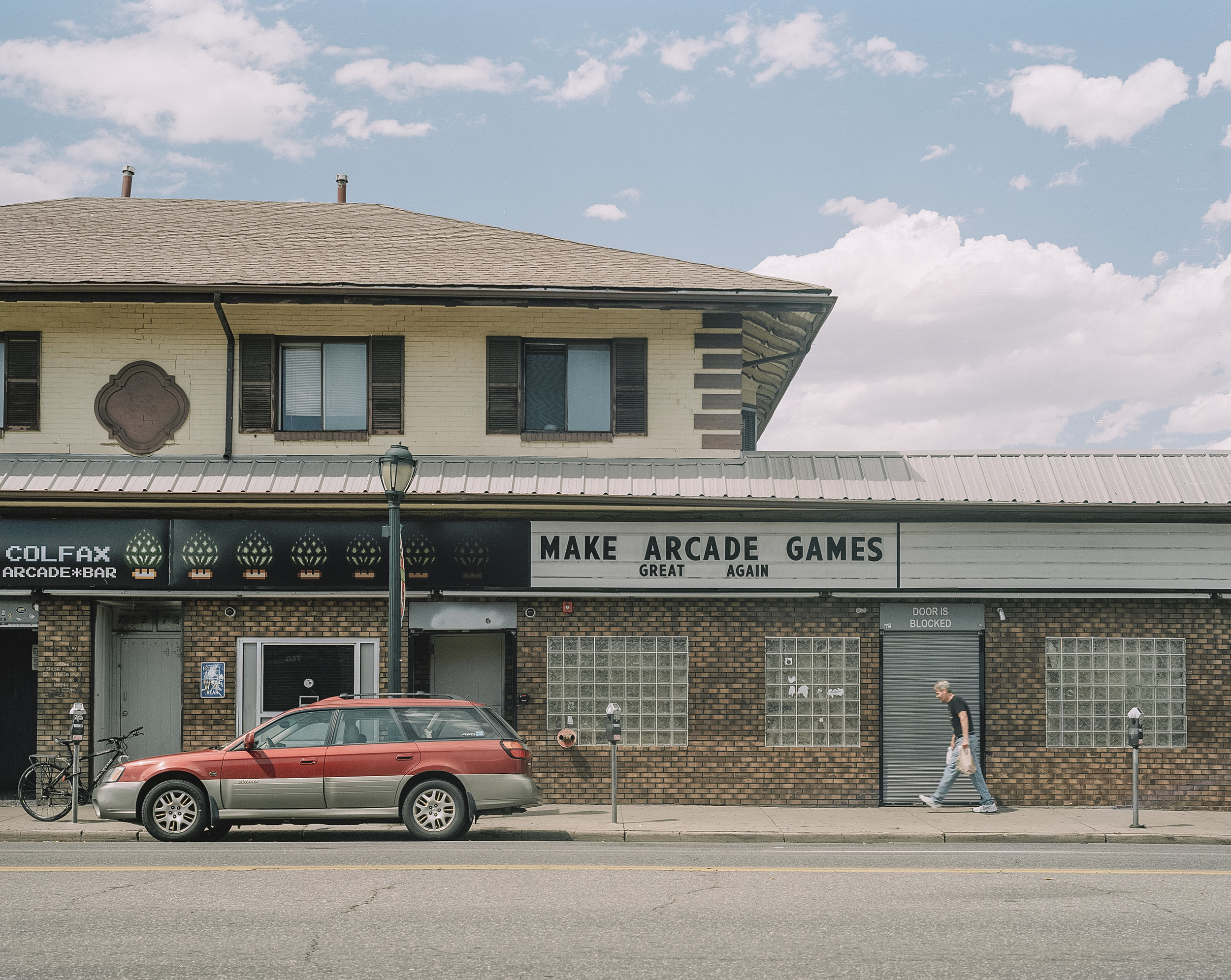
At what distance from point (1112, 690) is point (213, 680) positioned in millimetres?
12573

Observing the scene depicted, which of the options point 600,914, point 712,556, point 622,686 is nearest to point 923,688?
point 712,556

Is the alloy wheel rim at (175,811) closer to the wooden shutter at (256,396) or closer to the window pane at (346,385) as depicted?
the wooden shutter at (256,396)

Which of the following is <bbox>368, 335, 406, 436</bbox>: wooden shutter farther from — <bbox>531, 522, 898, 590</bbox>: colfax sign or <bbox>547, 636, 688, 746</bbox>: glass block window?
<bbox>547, 636, 688, 746</bbox>: glass block window

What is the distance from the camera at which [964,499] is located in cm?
1540

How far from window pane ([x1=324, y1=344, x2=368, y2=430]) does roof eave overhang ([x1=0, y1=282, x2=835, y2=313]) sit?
37.0 inches

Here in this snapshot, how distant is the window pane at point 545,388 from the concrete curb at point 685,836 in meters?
6.02

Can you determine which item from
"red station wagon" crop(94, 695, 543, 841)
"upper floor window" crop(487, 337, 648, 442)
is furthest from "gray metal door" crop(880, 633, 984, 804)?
"red station wagon" crop(94, 695, 543, 841)

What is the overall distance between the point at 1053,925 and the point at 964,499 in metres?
8.28

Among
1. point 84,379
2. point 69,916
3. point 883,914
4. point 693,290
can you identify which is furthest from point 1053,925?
point 84,379

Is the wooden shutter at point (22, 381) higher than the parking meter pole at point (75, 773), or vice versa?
the wooden shutter at point (22, 381)

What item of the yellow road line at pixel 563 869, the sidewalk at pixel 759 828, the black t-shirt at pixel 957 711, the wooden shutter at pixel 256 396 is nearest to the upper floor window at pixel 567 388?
the wooden shutter at pixel 256 396

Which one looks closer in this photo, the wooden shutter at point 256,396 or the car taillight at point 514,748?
the car taillight at point 514,748

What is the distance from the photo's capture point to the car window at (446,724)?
12.2 metres

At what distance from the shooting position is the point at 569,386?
16.5m
